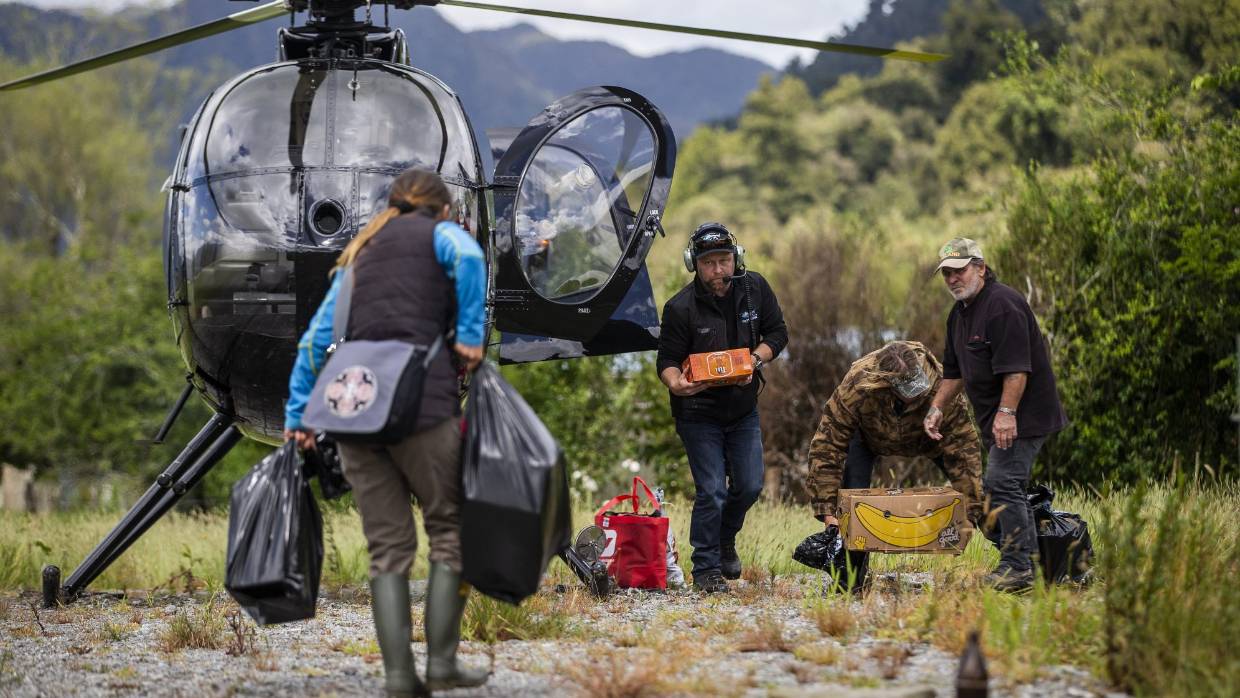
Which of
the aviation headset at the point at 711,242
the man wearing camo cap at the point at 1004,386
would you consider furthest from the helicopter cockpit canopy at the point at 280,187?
the man wearing camo cap at the point at 1004,386

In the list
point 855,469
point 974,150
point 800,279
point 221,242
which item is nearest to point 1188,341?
point 800,279

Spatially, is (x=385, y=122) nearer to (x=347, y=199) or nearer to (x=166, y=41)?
(x=347, y=199)

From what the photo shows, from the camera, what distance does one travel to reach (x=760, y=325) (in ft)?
23.8

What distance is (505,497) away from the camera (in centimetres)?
434

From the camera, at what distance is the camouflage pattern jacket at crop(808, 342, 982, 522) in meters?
6.70

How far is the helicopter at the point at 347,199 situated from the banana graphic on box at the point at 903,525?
200cm

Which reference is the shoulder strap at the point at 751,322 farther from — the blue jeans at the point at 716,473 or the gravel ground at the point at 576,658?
the gravel ground at the point at 576,658

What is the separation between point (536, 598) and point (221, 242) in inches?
94.0

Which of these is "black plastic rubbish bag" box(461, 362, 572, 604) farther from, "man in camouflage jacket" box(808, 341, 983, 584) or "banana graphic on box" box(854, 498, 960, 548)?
"man in camouflage jacket" box(808, 341, 983, 584)

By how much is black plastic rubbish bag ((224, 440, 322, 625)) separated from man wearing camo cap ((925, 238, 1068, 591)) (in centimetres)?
323

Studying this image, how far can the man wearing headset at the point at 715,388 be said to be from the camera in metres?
7.07

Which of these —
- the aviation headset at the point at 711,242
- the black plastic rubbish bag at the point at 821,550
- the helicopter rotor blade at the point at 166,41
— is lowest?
the black plastic rubbish bag at the point at 821,550

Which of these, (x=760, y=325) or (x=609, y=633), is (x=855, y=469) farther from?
(x=609, y=633)

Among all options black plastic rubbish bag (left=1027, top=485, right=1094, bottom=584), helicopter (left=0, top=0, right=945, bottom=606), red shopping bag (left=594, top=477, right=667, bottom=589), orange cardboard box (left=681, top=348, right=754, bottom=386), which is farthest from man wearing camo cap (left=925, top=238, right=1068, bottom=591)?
red shopping bag (left=594, top=477, right=667, bottom=589)
